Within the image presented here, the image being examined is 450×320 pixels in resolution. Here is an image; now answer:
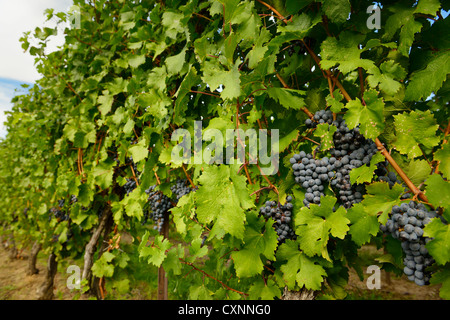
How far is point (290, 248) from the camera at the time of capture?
1.13m

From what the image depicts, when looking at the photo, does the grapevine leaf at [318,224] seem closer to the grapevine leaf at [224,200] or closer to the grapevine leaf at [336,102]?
the grapevine leaf at [224,200]

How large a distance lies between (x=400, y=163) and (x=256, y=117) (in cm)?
61

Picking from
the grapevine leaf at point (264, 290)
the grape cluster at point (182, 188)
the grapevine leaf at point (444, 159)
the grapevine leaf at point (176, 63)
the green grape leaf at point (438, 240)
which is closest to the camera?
the green grape leaf at point (438, 240)

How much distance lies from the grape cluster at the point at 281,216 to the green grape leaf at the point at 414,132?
47 centimetres

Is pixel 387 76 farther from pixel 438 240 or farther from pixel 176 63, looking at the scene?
pixel 176 63

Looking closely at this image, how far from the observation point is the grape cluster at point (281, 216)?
1.12 metres

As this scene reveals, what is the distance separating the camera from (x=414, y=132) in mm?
944

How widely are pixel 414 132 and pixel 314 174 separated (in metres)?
0.38

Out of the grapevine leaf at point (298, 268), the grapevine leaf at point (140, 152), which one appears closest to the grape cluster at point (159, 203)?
the grapevine leaf at point (140, 152)

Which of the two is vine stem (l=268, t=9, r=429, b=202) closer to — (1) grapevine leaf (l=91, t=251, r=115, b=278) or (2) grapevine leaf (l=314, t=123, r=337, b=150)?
(2) grapevine leaf (l=314, t=123, r=337, b=150)

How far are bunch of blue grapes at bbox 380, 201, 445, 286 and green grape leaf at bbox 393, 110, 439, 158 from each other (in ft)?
0.68

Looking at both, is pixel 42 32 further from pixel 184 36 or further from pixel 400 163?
pixel 400 163

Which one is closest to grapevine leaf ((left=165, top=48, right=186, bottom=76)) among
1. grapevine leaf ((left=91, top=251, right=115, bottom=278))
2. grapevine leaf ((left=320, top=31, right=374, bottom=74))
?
grapevine leaf ((left=320, top=31, right=374, bottom=74))
